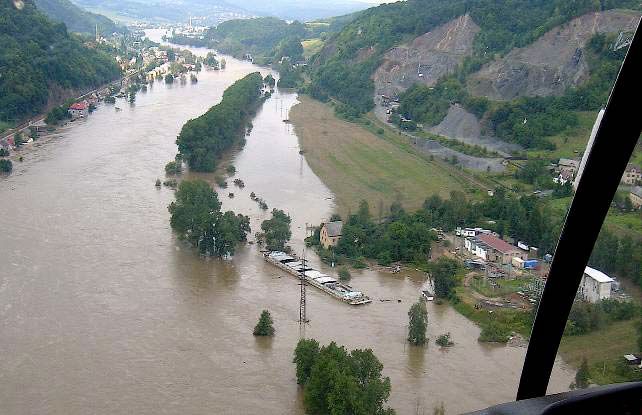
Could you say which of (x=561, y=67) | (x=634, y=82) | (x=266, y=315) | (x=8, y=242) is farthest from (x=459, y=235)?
(x=634, y=82)

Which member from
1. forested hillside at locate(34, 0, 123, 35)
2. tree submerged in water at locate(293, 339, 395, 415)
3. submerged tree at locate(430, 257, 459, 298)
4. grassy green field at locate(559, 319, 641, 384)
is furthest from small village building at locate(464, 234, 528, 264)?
forested hillside at locate(34, 0, 123, 35)

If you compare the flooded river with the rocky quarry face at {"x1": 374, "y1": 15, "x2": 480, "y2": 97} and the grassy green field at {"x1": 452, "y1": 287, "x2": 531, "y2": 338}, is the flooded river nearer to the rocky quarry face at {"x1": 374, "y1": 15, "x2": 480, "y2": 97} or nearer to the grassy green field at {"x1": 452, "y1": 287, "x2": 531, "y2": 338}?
the grassy green field at {"x1": 452, "y1": 287, "x2": 531, "y2": 338}

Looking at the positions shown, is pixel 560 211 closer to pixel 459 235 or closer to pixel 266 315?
pixel 459 235

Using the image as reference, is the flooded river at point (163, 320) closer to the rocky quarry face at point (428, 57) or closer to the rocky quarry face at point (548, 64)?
the rocky quarry face at point (548, 64)

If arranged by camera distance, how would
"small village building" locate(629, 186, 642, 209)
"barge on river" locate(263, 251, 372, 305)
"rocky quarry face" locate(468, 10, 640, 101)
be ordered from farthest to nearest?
"rocky quarry face" locate(468, 10, 640, 101) → "barge on river" locate(263, 251, 372, 305) → "small village building" locate(629, 186, 642, 209)

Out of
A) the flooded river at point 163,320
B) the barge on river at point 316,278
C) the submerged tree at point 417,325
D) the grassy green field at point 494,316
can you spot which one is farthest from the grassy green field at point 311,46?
the submerged tree at point 417,325

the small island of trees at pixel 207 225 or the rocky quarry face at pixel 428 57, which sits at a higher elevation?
the rocky quarry face at pixel 428 57
